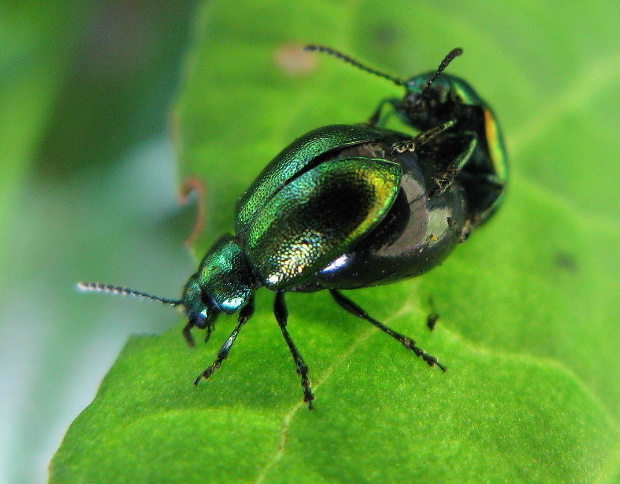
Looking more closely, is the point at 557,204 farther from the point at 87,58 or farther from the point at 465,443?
the point at 87,58

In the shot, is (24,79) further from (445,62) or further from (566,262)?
(566,262)

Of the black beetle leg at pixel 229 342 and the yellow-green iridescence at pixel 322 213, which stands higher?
the yellow-green iridescence at pixel 322 213

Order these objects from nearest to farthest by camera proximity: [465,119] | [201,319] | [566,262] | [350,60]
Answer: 1. [201,319]
2. [566,262]
3. [465,119]
4. [350,60]

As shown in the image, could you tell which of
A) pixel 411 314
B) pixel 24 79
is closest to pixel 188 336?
pixel 411 314

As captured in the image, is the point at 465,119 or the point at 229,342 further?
the point at 465,119

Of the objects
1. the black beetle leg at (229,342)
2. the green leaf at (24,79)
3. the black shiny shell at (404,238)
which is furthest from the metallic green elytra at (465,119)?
the green leaf at (24,79)

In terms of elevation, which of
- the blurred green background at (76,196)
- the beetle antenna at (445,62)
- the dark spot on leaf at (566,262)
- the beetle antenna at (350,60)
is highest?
the beetle antenna at (445,62)

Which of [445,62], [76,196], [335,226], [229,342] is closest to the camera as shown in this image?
[335,226]

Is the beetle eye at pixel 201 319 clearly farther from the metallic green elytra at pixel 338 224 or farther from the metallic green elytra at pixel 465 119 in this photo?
the metallic green elytra at pixel 465 119
